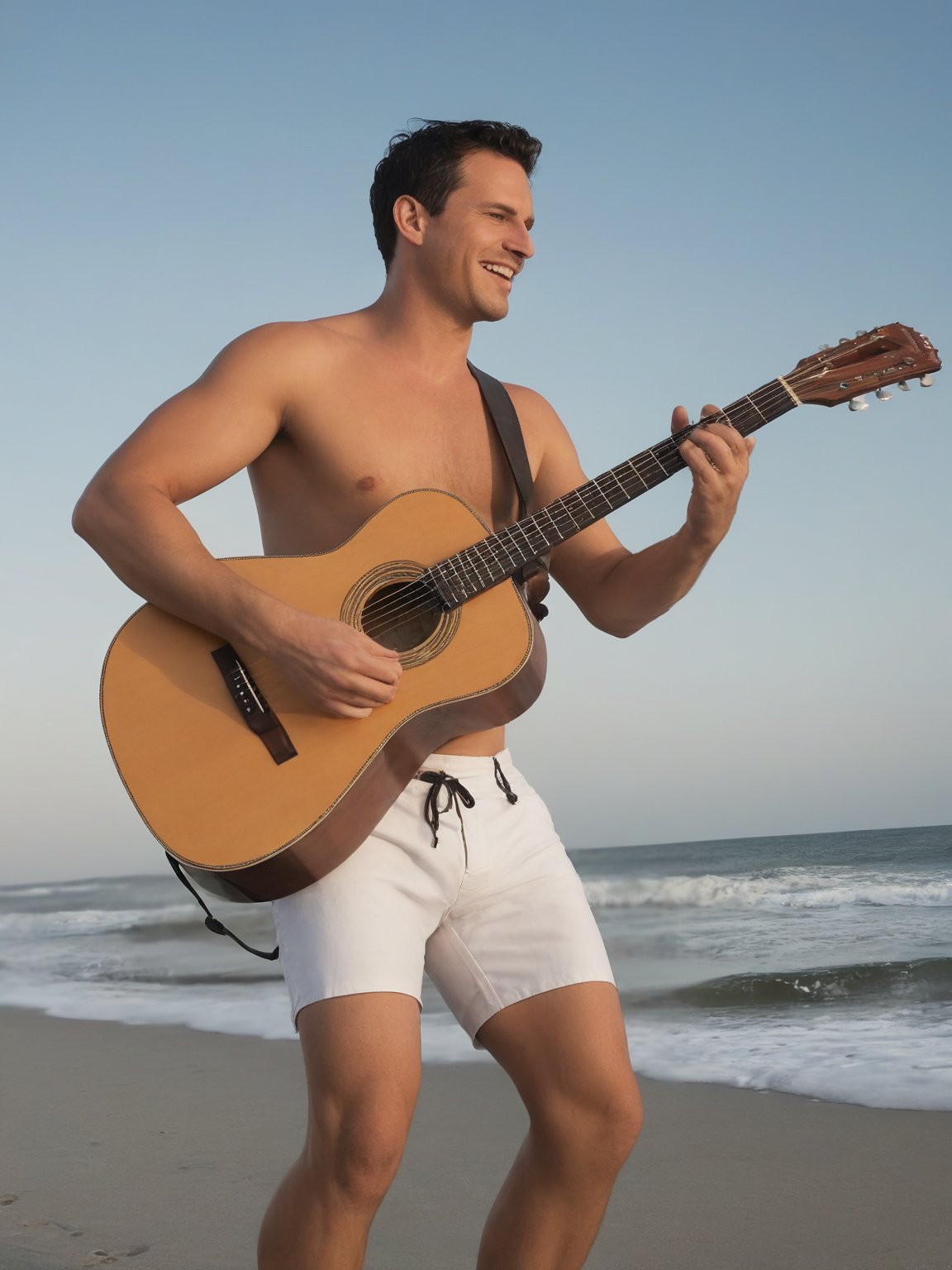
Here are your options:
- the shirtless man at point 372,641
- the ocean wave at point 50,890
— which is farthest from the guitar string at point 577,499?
Result: the ocean wave at point 50,890

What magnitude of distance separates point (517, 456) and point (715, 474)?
1.56ft

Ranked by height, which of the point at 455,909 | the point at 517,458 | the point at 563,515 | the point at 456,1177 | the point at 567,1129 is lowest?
the point at 456,1177

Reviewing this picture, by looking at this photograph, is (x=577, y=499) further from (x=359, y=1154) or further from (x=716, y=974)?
(x=716, y=974)

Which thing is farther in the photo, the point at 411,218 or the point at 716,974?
the point at 716,974

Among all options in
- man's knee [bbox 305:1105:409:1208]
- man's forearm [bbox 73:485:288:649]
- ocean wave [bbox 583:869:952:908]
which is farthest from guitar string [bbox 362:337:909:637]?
ocean wave [bbox 583:869:952:908]

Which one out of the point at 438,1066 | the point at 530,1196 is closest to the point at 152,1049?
the point at 438,1066

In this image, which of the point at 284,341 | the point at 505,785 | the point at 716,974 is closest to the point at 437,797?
the point at 505,785

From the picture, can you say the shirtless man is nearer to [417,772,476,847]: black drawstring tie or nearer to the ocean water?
[417,772,476,847]: black drawstring tie

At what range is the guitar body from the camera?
204 cm

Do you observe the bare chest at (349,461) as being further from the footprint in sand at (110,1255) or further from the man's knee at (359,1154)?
the footprint in sand at (110,1255)

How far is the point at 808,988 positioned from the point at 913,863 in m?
11.8

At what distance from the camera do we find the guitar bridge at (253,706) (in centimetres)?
212

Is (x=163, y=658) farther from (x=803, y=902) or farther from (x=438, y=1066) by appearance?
(x=803, y=902)

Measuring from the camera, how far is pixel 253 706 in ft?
7.04
